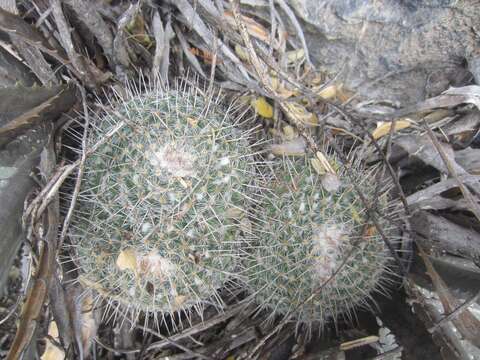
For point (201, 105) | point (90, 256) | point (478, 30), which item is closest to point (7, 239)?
point (90, 256)

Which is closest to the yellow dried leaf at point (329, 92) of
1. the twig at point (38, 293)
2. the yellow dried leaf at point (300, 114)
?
the yellow dried leaf at point (300, 114)

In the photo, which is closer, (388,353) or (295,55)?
(388,353)

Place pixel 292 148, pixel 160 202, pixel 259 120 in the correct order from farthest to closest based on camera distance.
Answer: pixel 259 120 < pixel 292 148 < pixel 160 202

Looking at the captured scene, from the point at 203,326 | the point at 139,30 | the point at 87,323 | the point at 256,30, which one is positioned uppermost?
the point at 139,30

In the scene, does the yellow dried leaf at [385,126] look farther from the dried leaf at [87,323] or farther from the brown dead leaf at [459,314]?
the dried leaf at [87,323]

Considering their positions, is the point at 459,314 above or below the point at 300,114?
below

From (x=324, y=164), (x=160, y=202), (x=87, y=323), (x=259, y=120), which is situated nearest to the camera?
(x=160, y=202)

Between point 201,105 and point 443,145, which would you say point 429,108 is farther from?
point 201,105

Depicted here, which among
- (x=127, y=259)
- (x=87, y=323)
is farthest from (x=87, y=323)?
(x=127, y=259)

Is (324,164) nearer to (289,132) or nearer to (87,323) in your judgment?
(289,132)
